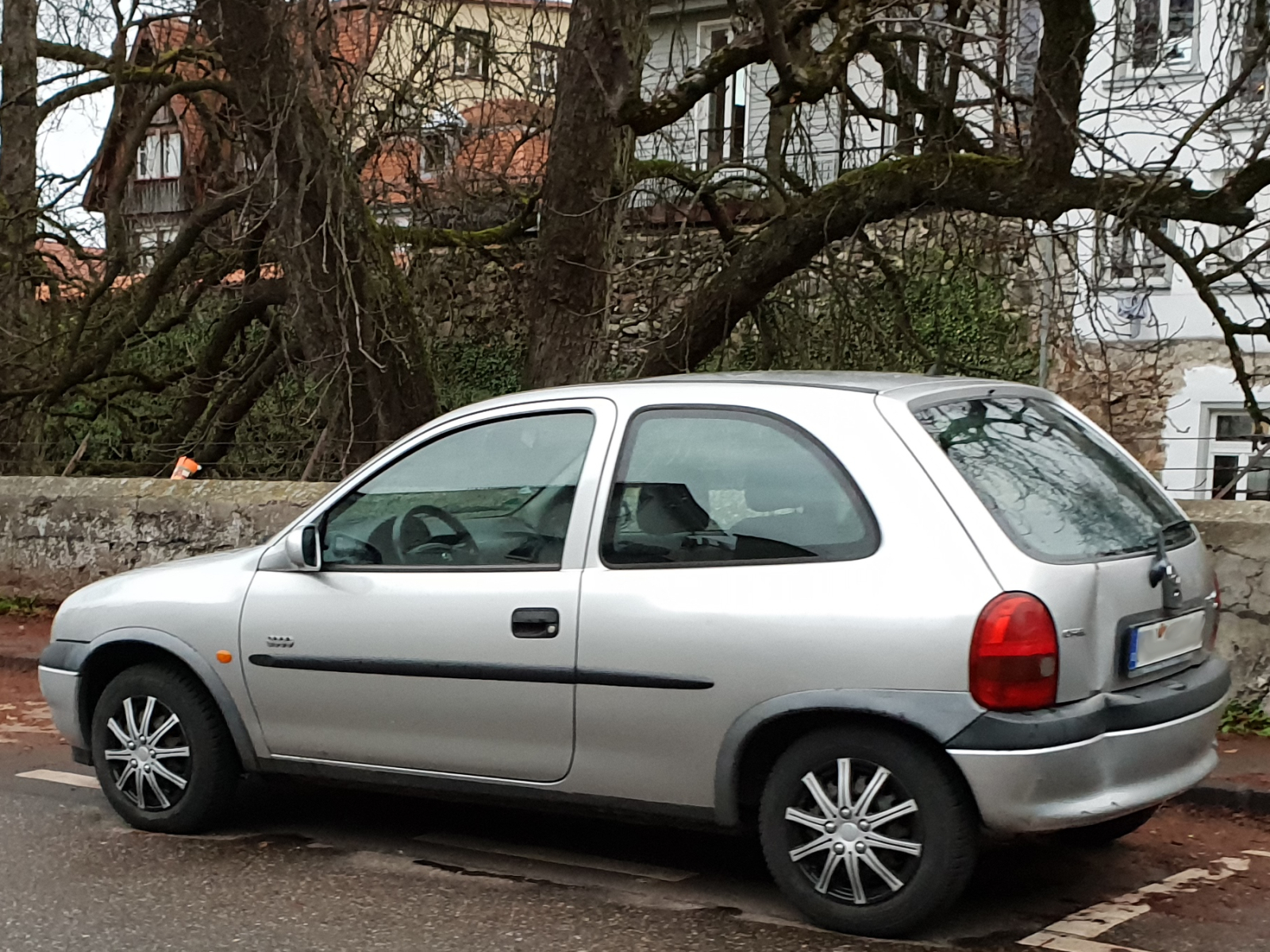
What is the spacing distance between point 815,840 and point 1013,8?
896 cm

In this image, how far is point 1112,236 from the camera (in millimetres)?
9297

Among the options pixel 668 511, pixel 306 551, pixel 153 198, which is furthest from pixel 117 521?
pixel 668 511

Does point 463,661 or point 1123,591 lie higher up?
point 1123,591

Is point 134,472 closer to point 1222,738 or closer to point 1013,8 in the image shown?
point 1013,8

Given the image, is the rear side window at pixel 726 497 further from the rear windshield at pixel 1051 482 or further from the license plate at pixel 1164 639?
the license plate at pixel 1164 639

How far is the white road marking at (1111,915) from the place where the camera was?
4.53 meters

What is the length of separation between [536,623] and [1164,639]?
1.95 m

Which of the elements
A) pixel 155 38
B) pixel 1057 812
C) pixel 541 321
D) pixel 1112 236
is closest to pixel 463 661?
pixel 1057 812

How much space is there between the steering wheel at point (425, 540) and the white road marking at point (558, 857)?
3.76 feet

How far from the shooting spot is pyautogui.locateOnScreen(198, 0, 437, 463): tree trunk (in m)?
10.5

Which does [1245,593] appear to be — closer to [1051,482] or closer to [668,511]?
[1051,482]

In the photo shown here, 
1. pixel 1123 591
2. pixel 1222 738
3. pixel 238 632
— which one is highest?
pixel 1123 591

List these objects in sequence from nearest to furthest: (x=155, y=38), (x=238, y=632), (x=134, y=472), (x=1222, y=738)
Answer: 1. (x=238, y=632)
2. (x=1222, y=738)
3. (x=134, y=472)
4. (x=155, y=38)

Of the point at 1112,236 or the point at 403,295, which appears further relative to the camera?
the point at 403,295
